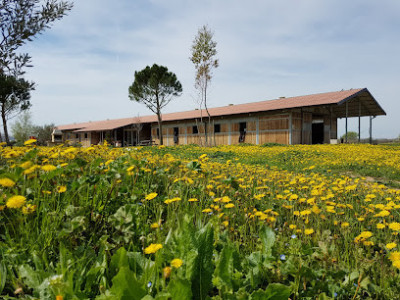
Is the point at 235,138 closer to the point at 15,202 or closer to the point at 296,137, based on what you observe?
the point at 296,137

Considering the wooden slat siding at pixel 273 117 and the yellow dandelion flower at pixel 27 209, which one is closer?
the yellow dandelion flower at pixel 27 209

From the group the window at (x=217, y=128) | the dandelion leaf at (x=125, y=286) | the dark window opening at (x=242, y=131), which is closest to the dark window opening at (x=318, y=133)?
the dark window opening at (x=242, y=131)

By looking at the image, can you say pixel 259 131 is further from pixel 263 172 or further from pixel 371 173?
pixel 263 172

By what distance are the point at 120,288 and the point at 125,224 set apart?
0.69 metres

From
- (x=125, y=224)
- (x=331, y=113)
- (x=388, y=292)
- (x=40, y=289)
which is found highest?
(x=331, y=113)

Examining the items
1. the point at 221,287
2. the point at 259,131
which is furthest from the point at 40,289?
the point at 259,131

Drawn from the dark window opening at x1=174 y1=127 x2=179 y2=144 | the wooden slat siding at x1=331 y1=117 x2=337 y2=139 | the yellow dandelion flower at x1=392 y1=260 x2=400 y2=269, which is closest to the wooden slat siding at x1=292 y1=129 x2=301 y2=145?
the wooden slat siding at x1=331 y1=117 x2=337 y2=139

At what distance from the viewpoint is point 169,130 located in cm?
2822

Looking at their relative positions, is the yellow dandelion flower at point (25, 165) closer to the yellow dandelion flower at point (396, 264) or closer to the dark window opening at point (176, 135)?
the yellow dandelion flower at point (396, 264)

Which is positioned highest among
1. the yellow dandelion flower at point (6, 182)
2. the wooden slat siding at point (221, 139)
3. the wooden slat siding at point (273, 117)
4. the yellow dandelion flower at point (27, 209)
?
the wooden slat siding at point (273, 117)

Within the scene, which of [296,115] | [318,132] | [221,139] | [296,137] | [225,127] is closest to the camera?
[296,137]

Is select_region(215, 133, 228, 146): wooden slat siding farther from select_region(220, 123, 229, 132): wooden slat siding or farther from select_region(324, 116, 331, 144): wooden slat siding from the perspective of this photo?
select_region(324, 116, 331, 144): wooden slat siding

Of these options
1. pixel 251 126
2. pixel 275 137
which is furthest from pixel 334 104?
pixel 251 126

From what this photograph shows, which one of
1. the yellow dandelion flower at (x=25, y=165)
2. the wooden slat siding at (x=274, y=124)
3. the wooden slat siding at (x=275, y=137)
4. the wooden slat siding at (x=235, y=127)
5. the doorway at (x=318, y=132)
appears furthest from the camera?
the doorway at (x=318, y=132)
